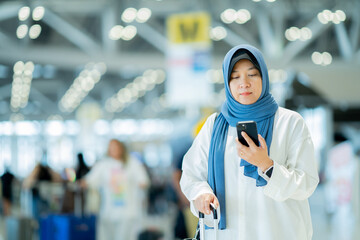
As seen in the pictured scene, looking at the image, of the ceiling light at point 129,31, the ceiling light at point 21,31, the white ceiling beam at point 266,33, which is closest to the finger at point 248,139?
the ceiling light at point 21,31

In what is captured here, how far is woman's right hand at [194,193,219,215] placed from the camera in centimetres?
238

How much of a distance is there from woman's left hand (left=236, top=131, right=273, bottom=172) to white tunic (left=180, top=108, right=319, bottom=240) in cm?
9

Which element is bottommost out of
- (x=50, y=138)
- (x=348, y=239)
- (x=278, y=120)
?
(x=348, y=239)

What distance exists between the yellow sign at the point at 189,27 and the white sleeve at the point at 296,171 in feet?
33.3

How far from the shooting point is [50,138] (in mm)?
38344

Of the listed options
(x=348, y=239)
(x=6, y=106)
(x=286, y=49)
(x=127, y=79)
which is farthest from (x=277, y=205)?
(x=6, y=106)

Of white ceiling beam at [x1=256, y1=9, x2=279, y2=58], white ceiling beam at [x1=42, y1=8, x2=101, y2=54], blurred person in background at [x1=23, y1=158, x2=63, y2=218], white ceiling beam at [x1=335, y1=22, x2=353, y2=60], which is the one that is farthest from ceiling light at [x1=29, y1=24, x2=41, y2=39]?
white ceiling beam at [x1=335, y1=22, x2=353, y2=60]

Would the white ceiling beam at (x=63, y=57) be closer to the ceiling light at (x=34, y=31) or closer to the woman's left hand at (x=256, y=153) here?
the ceiling light at (x=34, y=31)

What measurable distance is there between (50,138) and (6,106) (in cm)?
371

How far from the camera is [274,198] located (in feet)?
7.55

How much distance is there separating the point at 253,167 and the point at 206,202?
26 cm

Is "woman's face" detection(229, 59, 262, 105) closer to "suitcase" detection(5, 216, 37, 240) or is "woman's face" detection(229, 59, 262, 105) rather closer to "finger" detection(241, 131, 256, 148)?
"finger" detection(241, 131, 256, 148)

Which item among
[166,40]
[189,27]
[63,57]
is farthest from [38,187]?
[166,40]

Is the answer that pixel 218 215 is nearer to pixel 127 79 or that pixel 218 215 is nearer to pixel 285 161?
pixel 285 161
